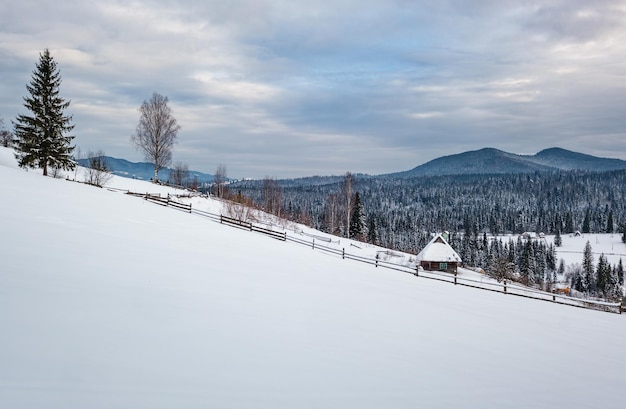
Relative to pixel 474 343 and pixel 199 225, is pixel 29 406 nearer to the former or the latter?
pixel 474 343

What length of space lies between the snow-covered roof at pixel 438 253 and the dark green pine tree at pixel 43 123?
4091cm

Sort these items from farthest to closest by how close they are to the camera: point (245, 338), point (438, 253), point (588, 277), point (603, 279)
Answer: point (588, 277)
point (603, 279)
point (438, 253)
point (245, 338)

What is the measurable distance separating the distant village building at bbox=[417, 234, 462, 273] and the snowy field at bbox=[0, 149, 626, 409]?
30839mm

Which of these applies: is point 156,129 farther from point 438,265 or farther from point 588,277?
point 588,277

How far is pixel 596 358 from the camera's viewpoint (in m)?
12.6

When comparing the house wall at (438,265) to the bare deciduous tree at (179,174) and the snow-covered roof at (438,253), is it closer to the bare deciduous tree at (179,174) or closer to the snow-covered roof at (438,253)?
the snow-covered roof at (438,253)

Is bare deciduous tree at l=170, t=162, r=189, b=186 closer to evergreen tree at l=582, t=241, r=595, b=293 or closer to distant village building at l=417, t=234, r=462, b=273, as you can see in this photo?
distant village building at l=417, t=234, r=462, b=273

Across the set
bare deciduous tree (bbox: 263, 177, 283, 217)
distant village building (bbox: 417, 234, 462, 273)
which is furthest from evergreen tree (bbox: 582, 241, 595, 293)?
bare deciduous tree (bbox: 263, 177, 283, 217)

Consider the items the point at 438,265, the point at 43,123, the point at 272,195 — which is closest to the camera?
the point at 43,123

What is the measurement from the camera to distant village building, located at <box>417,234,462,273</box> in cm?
5059

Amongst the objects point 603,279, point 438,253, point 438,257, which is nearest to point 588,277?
point 603,279

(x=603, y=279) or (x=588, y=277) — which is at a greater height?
(x=603, y=279)

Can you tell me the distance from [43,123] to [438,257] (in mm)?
44069

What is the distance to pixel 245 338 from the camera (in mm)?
9234
